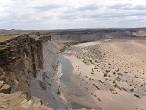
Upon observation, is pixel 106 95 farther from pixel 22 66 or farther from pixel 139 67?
pixel 139 67

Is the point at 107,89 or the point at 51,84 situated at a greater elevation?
the point at 51,84

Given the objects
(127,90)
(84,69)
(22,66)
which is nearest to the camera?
(22,66)

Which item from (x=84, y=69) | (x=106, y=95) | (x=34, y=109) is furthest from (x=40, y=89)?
(x=84, y=69)

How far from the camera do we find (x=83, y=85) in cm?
3238

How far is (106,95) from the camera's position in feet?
94.0

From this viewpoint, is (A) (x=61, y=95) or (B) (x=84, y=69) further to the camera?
(B) (x=84, y=69)

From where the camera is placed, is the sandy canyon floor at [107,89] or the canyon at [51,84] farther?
the sandy canyon floor at [107,89]

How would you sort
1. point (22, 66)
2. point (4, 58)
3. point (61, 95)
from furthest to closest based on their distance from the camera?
1. point (61, 95)
2. point (22, 66)
3. point (4, 58)

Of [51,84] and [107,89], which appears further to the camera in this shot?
[107,89]

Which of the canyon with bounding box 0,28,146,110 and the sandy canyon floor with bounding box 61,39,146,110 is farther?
the sandy canyon floor with bounding box 61,39,146,110

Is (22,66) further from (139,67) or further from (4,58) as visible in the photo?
(139,67)

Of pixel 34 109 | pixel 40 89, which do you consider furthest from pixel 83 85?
pixel 34 109

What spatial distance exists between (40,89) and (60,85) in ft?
28.1

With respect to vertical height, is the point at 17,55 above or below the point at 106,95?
above
